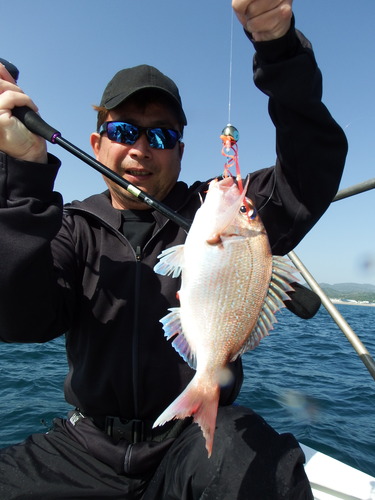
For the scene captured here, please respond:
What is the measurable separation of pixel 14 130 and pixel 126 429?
1931 mm

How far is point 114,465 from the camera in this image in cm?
238

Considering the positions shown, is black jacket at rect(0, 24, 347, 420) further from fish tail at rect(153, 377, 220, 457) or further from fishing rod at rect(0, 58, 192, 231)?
fish tail at rect(153, 377, 220, 457)

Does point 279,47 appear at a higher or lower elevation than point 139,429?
higher

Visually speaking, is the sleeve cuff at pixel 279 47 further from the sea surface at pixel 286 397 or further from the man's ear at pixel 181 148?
the sea surface at pixel 286 397

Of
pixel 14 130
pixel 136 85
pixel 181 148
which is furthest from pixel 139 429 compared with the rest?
pixel 136 85

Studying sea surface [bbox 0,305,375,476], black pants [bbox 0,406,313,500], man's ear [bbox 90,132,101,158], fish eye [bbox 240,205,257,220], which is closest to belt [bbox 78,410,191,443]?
black pants [bbox 0,406,313,500]

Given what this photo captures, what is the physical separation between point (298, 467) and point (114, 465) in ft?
3.73

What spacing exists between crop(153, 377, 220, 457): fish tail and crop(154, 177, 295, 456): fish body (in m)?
0.06

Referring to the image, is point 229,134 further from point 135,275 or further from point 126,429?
point 126,429

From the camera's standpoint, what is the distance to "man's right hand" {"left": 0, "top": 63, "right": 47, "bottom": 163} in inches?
82.0

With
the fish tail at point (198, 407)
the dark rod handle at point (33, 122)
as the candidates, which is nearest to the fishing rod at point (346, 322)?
the fish tail at point (198, 407)

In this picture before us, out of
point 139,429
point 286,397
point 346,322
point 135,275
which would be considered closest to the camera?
point 139,429

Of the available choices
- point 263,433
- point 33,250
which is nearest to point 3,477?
point 33,250

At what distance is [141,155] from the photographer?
2.76 meters
